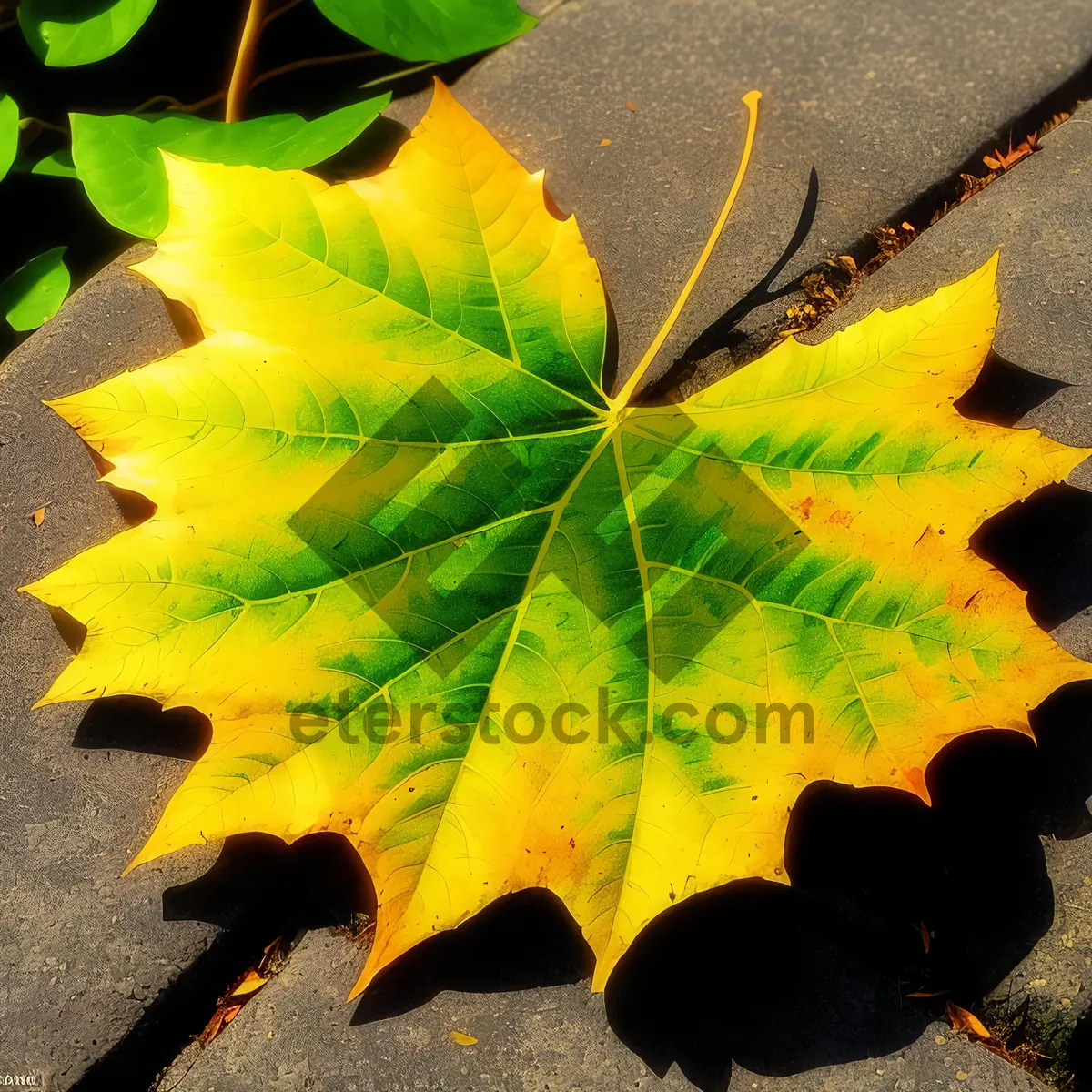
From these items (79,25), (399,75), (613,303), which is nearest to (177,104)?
(79,25)

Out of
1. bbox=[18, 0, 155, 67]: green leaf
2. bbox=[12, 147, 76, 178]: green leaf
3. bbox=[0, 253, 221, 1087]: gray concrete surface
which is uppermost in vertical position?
bbox=[18, 0, 155, 67]: green leaf

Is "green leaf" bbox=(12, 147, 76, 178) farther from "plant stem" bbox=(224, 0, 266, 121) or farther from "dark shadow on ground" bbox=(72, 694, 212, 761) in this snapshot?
"dark shadow on ground" bbox=(72, 694, 212, 761)

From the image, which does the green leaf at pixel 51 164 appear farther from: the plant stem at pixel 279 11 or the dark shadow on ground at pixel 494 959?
the dark shadow on ground at pixel 494 959

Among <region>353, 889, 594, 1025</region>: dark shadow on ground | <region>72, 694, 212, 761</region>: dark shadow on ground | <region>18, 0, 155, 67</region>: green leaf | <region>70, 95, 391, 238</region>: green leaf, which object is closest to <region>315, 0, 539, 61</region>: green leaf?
<region>70, 95, 391, 238</region>: green leaf

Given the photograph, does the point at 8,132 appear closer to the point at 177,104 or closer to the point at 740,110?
the point at 177,104

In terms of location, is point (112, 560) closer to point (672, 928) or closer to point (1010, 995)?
point (672, 928)

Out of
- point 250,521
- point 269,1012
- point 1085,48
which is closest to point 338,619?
point 250,521
